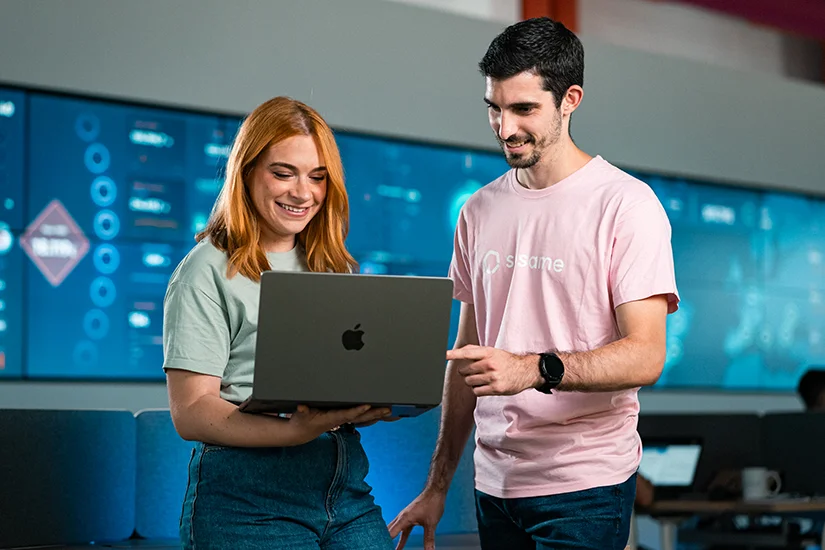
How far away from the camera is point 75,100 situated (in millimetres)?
4375

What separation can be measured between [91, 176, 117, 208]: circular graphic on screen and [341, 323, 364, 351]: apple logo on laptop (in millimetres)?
3211

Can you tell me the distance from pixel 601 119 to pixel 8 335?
3.42 meters

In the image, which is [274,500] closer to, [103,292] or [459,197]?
[103,292]

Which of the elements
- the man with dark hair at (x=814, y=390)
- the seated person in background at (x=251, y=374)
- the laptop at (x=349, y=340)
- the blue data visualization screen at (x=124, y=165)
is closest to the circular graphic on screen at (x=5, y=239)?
the blue data visualization screen at (x=124, y=165)

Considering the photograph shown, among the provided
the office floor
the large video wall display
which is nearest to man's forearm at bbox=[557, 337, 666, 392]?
the office floor

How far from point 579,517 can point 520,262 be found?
0.42 m

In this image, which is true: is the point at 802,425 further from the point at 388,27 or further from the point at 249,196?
the point at 249,196

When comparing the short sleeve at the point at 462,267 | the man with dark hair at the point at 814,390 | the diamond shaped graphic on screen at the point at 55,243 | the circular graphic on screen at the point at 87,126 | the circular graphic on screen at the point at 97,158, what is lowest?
the man with dark hair at the point at 814,390

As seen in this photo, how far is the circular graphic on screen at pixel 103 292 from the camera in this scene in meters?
4.34

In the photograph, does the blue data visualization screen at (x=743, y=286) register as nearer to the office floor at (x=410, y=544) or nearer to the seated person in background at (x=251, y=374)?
the office floor at (x=410, y=544)

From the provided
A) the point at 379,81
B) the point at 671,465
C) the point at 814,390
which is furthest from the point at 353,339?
the point at 814,390

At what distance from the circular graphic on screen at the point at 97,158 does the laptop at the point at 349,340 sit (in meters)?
3.18

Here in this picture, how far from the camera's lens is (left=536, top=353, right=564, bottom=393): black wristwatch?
5.19 feet

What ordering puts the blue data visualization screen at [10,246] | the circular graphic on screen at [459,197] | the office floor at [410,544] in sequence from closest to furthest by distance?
the office floor at [410,544]
the blue data visualization screen at [10,246]
the circular graphic on screen at [459,197]
